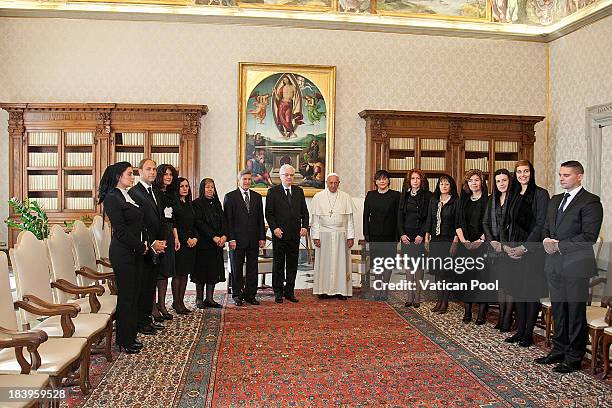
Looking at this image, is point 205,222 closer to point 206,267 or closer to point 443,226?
point 206,267

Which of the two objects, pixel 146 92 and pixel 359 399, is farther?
pixel 146 92

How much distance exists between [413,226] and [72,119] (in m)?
6.23

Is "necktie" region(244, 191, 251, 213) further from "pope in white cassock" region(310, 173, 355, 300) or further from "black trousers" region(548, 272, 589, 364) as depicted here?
"black trousers" region(548, 272, 589, 364)

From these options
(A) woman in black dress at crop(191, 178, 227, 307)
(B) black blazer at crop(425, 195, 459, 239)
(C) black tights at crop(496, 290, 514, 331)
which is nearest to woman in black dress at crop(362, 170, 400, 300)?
(B) black blazer at crop(425, 195, 459, 239)

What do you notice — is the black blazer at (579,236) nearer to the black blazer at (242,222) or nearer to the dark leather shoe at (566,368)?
the dark leather shoe at (566,368)

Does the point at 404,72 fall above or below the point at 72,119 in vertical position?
above

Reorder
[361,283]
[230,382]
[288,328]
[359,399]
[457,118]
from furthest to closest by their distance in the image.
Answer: [457,118] → [361,283] → [288,328] → [230,382] → [359,399]

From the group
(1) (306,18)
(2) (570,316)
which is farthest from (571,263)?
(1) (306,18)

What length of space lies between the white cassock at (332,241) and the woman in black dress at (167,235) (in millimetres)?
2226

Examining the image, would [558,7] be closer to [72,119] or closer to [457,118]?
[457,118]

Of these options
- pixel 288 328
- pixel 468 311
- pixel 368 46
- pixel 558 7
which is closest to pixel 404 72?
pixel 368 46

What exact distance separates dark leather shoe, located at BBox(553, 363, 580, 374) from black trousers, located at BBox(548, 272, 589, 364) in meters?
0.03

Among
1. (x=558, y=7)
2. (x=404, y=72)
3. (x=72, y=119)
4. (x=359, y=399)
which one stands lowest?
(x=359, y=399)

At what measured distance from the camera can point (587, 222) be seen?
4938 mm
